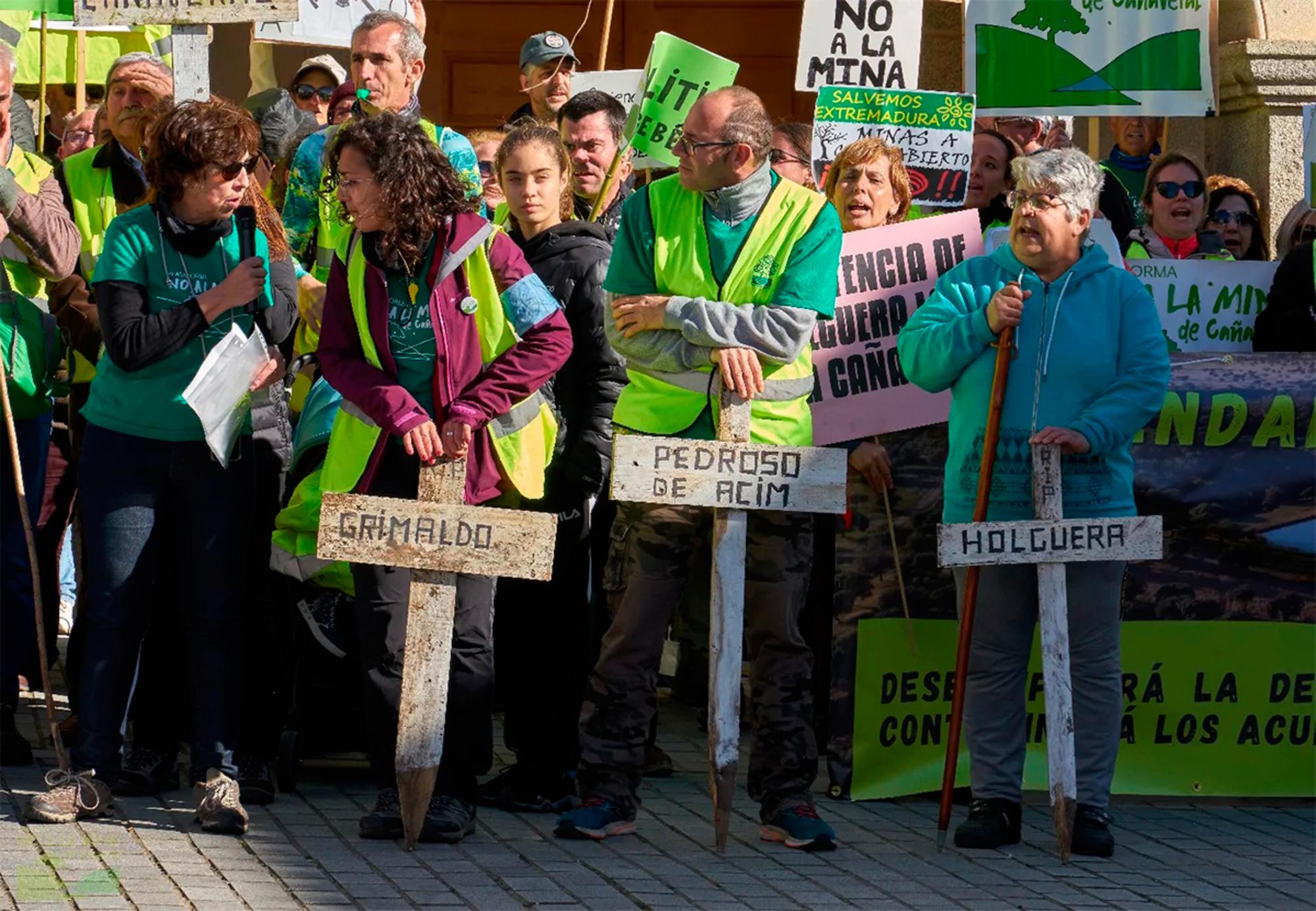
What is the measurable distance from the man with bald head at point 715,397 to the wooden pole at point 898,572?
87cm

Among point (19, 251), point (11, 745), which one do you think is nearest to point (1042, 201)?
point (19, 251)

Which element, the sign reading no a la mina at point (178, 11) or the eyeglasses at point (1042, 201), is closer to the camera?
the eyeglasses at point (1042, 201)

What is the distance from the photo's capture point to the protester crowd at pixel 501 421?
5988mm

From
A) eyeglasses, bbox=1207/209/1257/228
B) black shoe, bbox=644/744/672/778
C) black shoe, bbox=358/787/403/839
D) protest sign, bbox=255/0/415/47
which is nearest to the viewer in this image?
black shoe, bbox=358/787/403/839

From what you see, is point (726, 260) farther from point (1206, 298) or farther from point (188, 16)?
point (188, 16)

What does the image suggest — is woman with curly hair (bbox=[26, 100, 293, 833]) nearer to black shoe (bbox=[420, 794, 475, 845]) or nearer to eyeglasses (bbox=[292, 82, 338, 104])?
black shoe (bbox=[420, 794, 475, 845])

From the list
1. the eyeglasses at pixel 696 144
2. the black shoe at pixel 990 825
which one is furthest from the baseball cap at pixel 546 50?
the black shoe at pixel 990 825

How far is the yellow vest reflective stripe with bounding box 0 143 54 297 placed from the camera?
21.7 feet

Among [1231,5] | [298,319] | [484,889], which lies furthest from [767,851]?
[1231,5]

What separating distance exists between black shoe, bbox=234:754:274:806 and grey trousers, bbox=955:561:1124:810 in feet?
6.78

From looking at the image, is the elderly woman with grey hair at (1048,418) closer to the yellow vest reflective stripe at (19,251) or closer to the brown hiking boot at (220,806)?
the brown hiking boot at (220,806)

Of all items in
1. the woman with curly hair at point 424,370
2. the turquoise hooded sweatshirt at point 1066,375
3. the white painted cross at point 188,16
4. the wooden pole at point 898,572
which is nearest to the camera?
the woman with curly hair at point 424,370

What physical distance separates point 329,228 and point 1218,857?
131 inches

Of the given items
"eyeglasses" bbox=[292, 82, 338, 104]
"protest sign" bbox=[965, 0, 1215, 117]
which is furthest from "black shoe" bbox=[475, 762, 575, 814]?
"eyeglasses" bbox=[292, 82, 338, 104]
